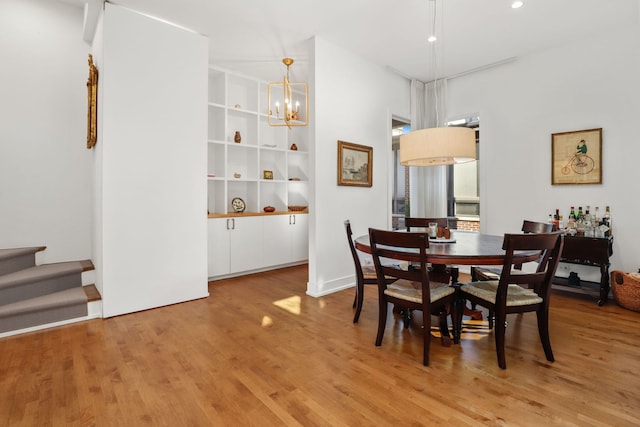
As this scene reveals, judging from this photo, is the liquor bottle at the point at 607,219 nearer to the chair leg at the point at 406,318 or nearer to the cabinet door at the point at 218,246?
the chair leg at the point at 406,318

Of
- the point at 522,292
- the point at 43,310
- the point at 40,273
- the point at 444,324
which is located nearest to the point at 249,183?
the point at 40,273

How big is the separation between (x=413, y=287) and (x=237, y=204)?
337 centimetres

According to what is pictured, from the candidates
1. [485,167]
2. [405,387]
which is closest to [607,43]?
[485,167]

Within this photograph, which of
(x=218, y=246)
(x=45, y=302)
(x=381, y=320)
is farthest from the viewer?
(x=218, y=246)

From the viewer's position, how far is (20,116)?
Result: 358cm

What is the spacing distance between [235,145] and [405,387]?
4.10 meters

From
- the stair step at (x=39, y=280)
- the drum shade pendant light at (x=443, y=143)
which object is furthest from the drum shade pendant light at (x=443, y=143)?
the stair step at (x=39, y=280)

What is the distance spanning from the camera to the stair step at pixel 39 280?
9.96 feet

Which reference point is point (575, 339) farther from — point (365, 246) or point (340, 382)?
point (340, 382)

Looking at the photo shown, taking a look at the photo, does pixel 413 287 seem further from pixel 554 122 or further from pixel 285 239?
pixel 554 122

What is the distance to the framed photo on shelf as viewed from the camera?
424 cm

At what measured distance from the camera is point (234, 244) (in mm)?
4793

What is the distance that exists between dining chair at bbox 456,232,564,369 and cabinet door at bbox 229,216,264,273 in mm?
3326

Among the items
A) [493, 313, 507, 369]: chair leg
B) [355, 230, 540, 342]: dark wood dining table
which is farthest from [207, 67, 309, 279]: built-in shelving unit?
[493, 313, 507, 369]: chair leg
